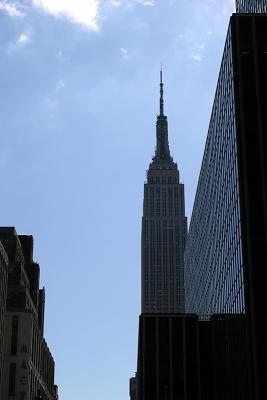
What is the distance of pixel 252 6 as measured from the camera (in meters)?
105

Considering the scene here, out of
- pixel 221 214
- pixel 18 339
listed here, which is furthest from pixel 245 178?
pixel 18 339

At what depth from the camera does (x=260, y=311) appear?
231 feet

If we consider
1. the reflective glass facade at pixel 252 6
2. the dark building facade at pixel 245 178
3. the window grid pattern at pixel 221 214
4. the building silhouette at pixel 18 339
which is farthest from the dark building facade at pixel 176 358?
the reflective glass facade at pixel 252 6

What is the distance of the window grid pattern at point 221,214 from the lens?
81750 millimetres

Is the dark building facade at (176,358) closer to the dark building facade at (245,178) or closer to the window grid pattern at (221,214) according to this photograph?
the window grid pattern at (221,214)

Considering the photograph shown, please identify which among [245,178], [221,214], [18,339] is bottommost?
[18,339]

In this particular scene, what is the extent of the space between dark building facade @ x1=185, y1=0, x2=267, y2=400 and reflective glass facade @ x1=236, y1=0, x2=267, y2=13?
21cm

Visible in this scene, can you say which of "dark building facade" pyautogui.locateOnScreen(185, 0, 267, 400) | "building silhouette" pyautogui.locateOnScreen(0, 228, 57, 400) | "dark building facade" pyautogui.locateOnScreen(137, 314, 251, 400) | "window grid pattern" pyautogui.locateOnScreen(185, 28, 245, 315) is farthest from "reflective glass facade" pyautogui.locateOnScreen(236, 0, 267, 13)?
"building silhouette" pyautogui.locateOnScreen(0, 228, 57, 400)

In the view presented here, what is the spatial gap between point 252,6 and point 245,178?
3842 cm

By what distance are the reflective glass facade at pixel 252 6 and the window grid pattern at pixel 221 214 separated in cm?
1132

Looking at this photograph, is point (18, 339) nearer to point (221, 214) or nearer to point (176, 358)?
point (176, 358)

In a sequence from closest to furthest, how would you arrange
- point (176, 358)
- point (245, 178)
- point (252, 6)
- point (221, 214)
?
1. point (245, 178)
2. point (221, 214)
3. point (252, 6)
4. point (176, 358)

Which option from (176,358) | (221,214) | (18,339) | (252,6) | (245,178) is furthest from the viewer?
(18,339)

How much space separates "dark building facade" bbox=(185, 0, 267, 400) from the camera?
71.2 meters
